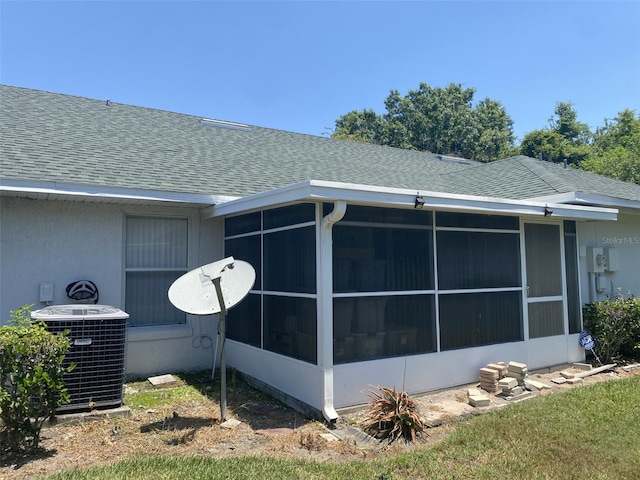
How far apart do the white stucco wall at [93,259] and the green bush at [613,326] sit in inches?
272

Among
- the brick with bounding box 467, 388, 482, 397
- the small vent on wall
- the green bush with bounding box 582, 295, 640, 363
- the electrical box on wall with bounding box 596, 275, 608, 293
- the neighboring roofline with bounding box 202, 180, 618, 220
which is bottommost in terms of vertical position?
the brick with bounding box 467, 388, 482, 397

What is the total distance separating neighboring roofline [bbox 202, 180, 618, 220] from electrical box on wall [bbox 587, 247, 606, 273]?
3.40 ft

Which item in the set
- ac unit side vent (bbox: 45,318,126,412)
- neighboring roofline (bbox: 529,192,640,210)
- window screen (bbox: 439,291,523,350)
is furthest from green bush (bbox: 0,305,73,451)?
neighboring roofline (bbox: 529,192,640,210)

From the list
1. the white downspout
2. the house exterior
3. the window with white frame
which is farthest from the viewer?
the window with white frame

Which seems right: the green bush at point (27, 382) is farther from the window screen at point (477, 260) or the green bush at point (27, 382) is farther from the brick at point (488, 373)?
the brick at point (488, 373)

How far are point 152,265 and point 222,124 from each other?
5460 mm

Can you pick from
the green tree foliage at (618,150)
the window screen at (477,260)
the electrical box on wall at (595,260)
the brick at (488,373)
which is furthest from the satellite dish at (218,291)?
the green tree foliage at (618,150)

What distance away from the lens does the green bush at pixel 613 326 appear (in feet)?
26.5

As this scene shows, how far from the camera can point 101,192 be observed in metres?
6.43

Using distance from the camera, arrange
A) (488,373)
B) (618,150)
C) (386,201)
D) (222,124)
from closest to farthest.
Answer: (386,201) → (488,373) → (222,124) → (618,150)

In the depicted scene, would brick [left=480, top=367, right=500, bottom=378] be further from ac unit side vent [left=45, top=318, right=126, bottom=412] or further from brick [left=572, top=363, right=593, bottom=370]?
ac unit side vent [left=45, top=318, right=126, bottom=412]

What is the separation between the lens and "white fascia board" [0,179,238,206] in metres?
5.89

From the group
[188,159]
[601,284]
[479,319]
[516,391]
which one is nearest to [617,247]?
[601,284]

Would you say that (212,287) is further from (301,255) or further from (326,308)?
(326,308)
